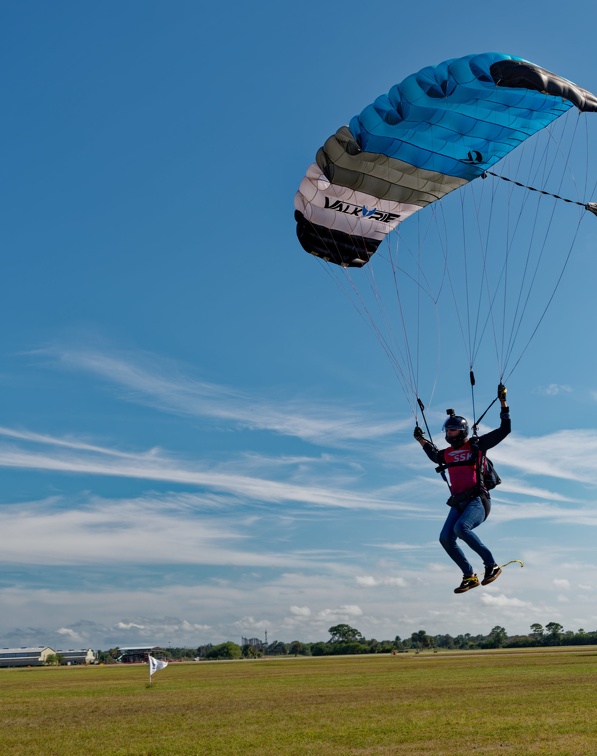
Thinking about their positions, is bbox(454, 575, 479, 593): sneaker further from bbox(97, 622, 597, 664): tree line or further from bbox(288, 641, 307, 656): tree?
bbox(288, 641, 307, 656): tree

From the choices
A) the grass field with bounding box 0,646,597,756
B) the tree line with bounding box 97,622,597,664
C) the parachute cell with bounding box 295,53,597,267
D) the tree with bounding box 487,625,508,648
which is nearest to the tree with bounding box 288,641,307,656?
the tree line with bounding box 97,622,597,664

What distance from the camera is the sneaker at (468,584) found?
11188 mm

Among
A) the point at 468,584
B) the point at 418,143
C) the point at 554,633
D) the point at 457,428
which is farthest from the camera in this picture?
the point at 554,633

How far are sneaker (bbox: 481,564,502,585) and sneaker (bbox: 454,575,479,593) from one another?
12 centimetres

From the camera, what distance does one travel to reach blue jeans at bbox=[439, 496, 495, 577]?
11.4 m

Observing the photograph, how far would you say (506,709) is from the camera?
69.9ft

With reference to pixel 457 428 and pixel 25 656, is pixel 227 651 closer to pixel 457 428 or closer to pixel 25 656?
pixel 25 656

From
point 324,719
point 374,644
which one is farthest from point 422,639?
point 324,719

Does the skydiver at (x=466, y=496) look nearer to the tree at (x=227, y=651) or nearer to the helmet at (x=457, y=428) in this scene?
the helmet at (x=457, y=428)

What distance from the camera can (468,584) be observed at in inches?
443

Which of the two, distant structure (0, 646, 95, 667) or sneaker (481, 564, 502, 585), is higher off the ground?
sneaker (481, 564, 502, 585)

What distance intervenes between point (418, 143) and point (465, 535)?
7.62 meters

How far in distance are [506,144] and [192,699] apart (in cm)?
2462

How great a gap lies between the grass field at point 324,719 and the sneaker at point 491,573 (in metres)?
5.56
